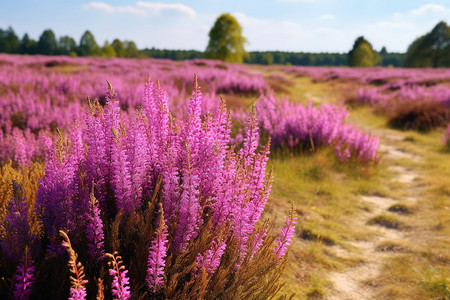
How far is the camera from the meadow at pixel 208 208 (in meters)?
1.35

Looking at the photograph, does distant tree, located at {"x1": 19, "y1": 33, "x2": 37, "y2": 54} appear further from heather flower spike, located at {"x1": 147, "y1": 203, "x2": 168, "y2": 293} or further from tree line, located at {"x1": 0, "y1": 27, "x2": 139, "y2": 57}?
heather flower spike, located at {"x1": 147, "y1": 203, "x2": 168, "y2": 293}

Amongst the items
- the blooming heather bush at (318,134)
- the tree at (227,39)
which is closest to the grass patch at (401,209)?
the blooming heather bush at (318,134)

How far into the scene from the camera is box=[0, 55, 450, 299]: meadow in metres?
1.35

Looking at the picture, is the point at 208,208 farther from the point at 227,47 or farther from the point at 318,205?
the point at 227,47

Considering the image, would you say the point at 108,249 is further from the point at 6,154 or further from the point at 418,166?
the point at 418,166

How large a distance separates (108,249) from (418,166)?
6.26m

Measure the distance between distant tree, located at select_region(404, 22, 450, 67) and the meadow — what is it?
4675cm

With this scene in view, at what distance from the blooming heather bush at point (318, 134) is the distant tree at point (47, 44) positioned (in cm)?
8519

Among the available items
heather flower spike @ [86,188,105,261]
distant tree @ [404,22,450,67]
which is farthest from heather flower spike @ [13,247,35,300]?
distant tree @ [404,22,450,67]

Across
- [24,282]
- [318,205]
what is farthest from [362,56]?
[24,282]

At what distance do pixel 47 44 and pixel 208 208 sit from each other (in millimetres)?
90498

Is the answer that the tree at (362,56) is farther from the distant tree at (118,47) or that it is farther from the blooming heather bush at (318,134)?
the blooming heather bush at (318,134)

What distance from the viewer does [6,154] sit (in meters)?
3.71

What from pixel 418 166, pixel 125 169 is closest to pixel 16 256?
pixel 125 169
